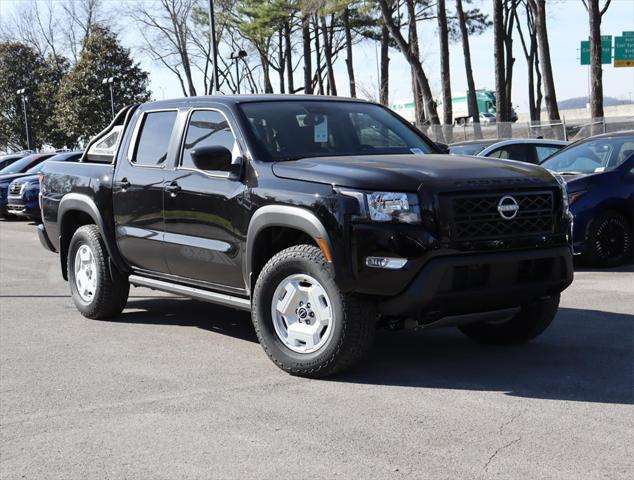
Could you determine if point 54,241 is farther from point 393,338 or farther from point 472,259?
point 472,259

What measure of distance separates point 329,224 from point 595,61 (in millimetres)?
24918

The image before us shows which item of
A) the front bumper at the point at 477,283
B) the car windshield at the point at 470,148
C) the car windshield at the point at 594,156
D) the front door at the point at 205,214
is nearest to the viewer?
the front bumper at the point at 477,283

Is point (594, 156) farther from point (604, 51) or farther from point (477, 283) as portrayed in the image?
point (604, 51)

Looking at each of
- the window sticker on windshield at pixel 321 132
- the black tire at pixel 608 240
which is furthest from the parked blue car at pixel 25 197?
the window sticker on windshield at pixel 321 132

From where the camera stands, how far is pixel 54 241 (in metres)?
8.66

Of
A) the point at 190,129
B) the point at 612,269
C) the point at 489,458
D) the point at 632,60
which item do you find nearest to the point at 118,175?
the point at 190,129

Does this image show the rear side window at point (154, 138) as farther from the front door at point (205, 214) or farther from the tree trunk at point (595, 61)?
the tree trunk at point (595, 61)

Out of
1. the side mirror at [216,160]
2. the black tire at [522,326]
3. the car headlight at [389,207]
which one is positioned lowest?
the black tire at [522,326]

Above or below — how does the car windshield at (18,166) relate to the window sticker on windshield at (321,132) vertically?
below

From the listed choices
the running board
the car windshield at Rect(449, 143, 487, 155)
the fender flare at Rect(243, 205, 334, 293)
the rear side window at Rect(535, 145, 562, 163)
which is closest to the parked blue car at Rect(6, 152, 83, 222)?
the car windshield at Rect(449, 143, 487, 155)

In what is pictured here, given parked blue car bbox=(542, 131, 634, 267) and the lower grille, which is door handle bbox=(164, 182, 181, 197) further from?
parked blue car bbox=(542, 131, 634, 267)

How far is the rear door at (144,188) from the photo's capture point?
7027 millimetres

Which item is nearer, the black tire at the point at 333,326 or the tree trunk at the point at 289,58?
the black tire at the point at 333,326

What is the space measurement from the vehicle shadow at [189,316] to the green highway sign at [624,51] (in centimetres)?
3303
